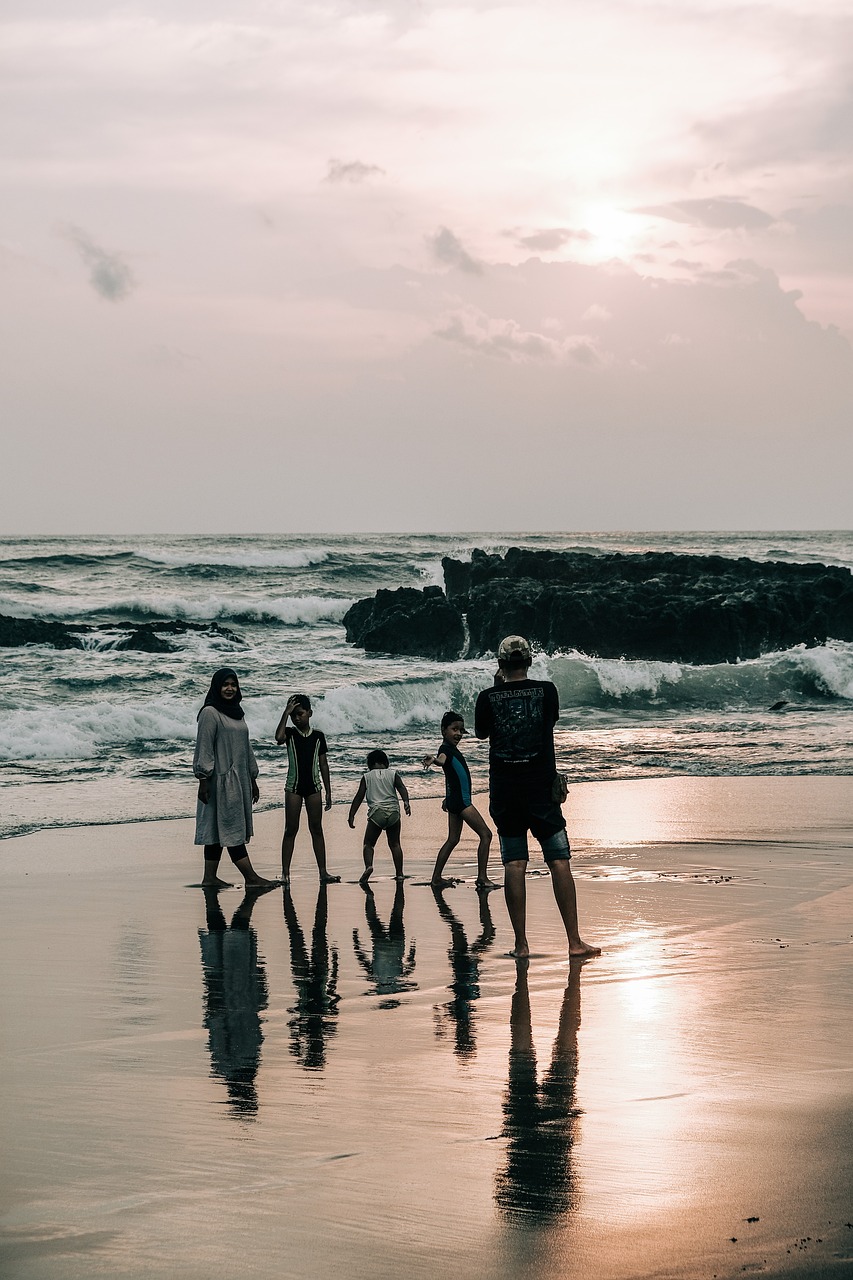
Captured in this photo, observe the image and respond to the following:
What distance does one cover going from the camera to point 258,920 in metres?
9.23

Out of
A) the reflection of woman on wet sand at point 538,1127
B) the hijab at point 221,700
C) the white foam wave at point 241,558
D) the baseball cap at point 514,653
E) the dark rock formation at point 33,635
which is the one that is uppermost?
the white foam wave at point 241,558

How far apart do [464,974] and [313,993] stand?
2.86 ft

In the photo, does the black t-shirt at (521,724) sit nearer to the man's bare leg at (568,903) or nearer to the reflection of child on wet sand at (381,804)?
the man's bare leg at (568,903)

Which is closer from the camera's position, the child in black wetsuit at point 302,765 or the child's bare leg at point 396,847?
the child's bare leg at point 396,847

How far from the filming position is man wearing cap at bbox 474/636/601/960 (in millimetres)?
7473

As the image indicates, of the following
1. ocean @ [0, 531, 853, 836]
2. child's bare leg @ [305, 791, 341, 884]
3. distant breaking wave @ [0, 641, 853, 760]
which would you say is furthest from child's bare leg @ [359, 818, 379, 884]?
distant breaking wave @ [0, 641, 853, 760]

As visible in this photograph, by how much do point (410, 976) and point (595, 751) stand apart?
13169 mm

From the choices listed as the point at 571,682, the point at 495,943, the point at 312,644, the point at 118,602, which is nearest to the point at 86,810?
the point at 495,943

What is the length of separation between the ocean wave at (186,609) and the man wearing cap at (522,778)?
4286 centimetres

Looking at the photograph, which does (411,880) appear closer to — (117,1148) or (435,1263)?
(117,1148)

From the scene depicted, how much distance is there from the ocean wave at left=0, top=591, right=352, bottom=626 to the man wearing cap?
141 feet

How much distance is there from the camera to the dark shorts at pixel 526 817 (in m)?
7.50

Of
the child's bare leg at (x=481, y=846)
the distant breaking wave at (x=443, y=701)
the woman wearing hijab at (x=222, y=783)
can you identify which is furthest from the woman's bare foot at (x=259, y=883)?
the distant breaking wave at (x=443, y=701)

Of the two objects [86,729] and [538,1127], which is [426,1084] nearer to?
[538,1127]
